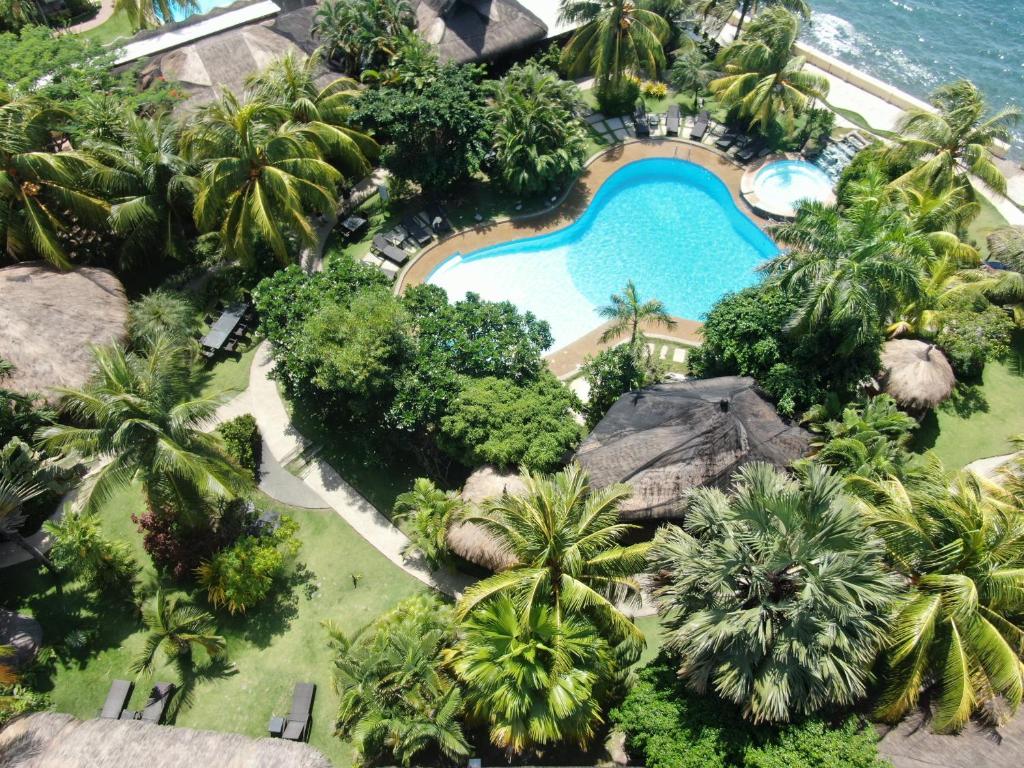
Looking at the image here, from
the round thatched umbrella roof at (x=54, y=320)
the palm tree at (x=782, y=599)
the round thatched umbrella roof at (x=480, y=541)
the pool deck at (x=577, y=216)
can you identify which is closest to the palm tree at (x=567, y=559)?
the palm tree at (x=782, y=599)

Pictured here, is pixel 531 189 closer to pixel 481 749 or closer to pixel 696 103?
pixel 696 103

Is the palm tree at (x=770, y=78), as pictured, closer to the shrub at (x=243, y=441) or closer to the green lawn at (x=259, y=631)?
the shrub at (x=243, y=441)

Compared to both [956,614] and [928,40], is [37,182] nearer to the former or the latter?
[956,614]

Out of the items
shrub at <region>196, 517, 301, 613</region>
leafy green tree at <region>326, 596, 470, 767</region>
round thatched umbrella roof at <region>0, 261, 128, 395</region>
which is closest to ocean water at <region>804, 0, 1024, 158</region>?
round thatched umbrella roof at <region>0, 261, 128, 395</region>

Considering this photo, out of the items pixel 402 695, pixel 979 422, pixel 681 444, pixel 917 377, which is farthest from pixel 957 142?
pixel 402 695

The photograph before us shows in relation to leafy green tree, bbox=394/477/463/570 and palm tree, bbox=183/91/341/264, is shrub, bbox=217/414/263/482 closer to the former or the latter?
leafy green tree, bbox=394/477/463/570

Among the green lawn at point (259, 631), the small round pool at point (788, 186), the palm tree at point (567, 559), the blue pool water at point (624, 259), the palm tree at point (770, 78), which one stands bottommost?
the green lawn at point (259, 631)

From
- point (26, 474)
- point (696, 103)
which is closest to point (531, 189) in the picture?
point (696, 103)
